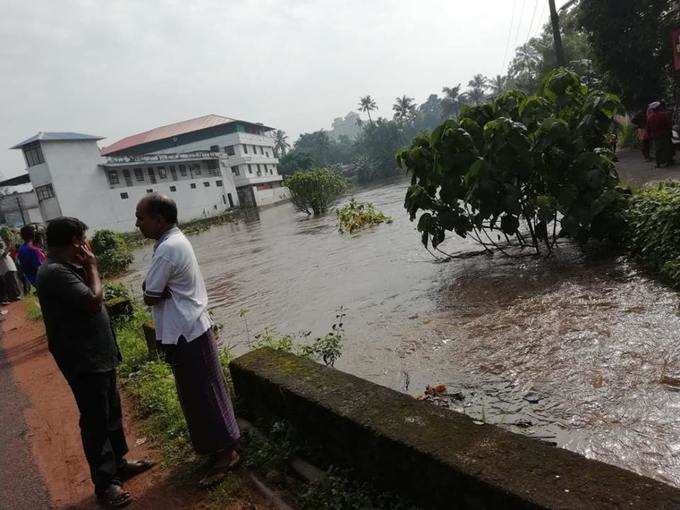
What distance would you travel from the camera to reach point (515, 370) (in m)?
4.14

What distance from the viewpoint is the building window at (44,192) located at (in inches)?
1348

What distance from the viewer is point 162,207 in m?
3.07

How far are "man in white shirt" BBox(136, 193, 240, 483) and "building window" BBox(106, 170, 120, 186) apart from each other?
38.4 meters

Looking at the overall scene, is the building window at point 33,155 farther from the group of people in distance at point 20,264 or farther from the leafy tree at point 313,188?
the group of people in distance at point 20,264

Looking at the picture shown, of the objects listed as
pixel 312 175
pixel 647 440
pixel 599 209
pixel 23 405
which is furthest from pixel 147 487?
pixel 312 175

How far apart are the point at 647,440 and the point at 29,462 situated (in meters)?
4.48

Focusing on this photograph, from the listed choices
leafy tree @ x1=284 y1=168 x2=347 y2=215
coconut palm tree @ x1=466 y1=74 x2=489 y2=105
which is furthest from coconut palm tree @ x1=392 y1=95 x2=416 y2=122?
leafy tree @ x1=284 y1=168 x2=347 y2=215

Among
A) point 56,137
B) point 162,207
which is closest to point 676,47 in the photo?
point 162,207

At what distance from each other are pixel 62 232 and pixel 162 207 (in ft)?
2.34

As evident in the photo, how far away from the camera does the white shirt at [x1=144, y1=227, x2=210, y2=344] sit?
116 inches

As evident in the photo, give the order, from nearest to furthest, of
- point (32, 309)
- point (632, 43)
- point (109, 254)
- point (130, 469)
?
1. point (130, 469)
2. point (32, 309)
3. point (109, 254)
4. point (632, 43)

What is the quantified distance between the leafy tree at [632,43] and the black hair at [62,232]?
20.3m

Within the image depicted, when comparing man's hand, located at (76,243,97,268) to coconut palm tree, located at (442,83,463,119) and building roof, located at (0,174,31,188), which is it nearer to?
building roof, located at (0,174,31,188)

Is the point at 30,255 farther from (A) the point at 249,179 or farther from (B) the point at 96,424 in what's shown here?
(A) the point at 249,179
